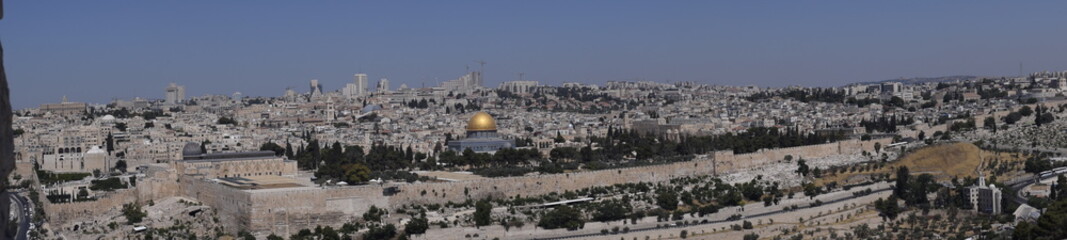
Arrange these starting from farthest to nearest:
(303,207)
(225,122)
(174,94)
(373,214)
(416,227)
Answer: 1. (174,94)
2. (225,122)
3. (373,214)
4. (303,207)
5. (416,227)

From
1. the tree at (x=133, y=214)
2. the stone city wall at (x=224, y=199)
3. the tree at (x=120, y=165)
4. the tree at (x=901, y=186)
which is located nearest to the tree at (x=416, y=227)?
the stone city wall at (x=224, y=199)

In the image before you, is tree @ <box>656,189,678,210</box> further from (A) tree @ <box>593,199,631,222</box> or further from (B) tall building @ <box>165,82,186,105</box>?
(B) tall building @ <box>165,82,186,105</box>

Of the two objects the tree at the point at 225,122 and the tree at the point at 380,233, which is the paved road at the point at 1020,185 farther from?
the tree at the point at 225,122

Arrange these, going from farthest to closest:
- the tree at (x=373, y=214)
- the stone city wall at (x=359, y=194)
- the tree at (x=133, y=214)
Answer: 1. the tree at (x=133, y=214)
2. the tree at (x=373, y=214)
3. the stone city wall at (x=359, y=194)

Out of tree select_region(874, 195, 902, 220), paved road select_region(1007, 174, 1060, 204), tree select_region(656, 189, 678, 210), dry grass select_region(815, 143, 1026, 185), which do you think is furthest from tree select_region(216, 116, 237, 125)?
paved road select_region(1007, 174, 1060, 204)

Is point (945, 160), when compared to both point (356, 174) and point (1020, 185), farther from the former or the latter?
point (356, 174)

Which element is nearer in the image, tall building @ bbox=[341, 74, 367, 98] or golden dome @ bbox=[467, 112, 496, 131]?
golden dome @ bbox=[467, 112, 496, 131]

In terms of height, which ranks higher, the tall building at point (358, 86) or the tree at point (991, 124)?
the tall building at point (358, 86)

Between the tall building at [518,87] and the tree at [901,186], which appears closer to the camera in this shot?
the tree at [901,186]

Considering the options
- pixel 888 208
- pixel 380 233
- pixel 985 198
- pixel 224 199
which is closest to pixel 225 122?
pixel 224 199
